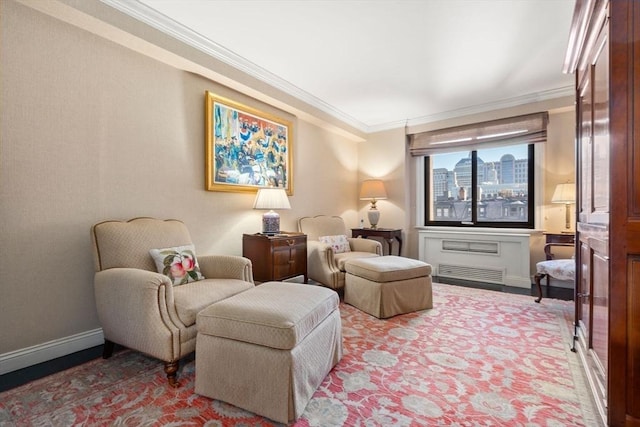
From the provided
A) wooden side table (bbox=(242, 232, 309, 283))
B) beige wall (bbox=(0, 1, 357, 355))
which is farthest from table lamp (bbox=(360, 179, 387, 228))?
beige wall (bbox=(0, 1, 357, 355))

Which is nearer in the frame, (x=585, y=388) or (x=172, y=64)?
(x=585, y=388)

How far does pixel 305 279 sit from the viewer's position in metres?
3.36

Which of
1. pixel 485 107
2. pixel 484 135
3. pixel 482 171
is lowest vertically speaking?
pixel 482 171

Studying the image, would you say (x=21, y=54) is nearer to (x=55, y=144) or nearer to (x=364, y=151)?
(x=55, y=144)

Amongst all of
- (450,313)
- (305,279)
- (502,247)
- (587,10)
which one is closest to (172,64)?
(305,279)

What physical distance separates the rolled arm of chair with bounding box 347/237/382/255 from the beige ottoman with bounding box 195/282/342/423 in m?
2.27

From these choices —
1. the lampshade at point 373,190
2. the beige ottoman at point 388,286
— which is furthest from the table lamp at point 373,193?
the beige ottoman at point 388,286

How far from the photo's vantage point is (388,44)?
8.82 ft

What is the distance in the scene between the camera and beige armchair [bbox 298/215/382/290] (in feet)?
11.0

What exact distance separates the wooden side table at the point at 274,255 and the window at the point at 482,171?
109 inches

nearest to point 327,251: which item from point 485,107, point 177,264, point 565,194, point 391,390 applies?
point 177,264

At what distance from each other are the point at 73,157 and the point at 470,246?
15.2 ft

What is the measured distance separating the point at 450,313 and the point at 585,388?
4.16 ft

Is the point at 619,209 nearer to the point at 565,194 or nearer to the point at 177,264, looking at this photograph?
the point at 177,264
